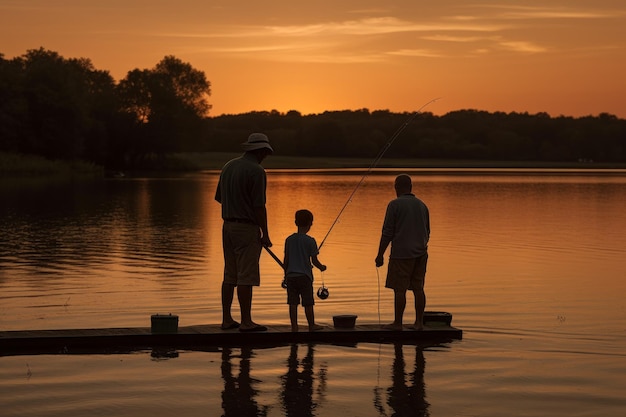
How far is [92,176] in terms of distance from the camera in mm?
85438

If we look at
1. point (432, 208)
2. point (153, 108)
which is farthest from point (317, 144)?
point (432, 208)

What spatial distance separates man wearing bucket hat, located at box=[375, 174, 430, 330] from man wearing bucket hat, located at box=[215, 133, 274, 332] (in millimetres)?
1250

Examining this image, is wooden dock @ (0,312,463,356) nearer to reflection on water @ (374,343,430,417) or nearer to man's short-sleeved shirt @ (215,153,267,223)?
reflection on water @ (374,343,430,417)

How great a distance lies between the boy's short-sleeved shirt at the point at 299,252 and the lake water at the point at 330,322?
2.43 ft

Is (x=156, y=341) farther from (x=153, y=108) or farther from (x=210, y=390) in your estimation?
(x=153, y=108)

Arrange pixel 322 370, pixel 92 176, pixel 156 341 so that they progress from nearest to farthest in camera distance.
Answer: pixel 322 370, pixel 156 341, pixel 92 176

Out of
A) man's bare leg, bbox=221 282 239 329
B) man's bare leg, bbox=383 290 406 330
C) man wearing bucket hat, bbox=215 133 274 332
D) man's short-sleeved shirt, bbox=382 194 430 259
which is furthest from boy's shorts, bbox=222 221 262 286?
man's bare leg, bbox=383 290 406 330

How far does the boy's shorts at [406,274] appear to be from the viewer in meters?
10.9

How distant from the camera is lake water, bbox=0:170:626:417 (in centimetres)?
816

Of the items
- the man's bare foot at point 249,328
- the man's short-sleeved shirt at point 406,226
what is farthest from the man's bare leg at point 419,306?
the man's bare foot at point 249,328

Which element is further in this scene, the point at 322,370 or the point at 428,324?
the point at 428,324

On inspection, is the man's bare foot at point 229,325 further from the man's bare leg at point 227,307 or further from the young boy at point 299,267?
the young boy at point 299,267

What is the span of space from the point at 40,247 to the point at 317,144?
143 metres

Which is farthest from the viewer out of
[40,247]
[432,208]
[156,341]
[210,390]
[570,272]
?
[432,208]
